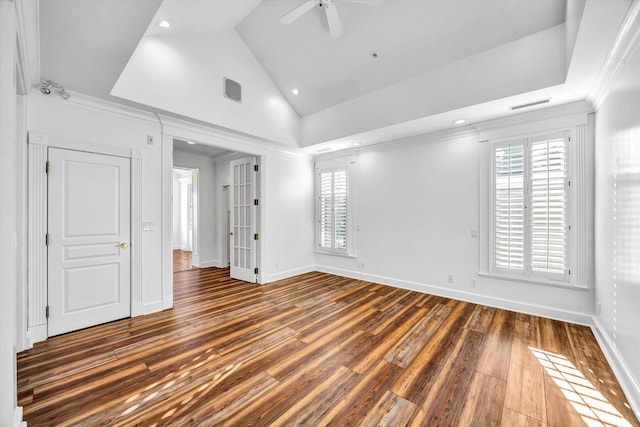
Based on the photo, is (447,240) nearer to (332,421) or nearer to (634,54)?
(634,54)

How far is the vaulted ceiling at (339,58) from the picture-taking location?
7.13ft

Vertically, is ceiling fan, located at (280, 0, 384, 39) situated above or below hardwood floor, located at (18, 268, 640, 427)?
above

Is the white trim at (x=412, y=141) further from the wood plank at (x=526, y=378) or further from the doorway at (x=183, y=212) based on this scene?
the doorway at (x=183, y=212)

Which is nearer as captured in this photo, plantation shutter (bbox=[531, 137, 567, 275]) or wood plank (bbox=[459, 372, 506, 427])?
wood plank (bbox=[459, 372, 506, 427])

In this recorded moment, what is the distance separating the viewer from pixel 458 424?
172 centimetres

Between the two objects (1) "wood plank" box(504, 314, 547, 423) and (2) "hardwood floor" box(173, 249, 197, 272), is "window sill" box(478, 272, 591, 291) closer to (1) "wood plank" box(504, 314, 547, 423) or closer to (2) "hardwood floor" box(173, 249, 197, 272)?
(1) "wood plank" box(504, 314, 547, 423)

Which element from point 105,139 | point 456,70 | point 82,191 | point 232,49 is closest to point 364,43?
point 456,70

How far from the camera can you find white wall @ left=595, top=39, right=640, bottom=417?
196 centimetres

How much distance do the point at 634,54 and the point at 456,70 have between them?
5.44ft

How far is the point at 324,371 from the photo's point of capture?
2297 mm

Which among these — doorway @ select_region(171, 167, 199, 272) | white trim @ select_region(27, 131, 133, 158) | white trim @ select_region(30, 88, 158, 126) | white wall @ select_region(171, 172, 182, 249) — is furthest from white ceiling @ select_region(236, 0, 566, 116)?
white wall @ select_region(171, 172, 182, 249)

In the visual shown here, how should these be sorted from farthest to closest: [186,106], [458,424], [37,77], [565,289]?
[186,106] < [565,289] < [37,77] < [458,424]

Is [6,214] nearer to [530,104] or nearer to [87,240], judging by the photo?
[87,240]

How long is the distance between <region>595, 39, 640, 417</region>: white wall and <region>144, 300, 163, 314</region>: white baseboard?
489cm
